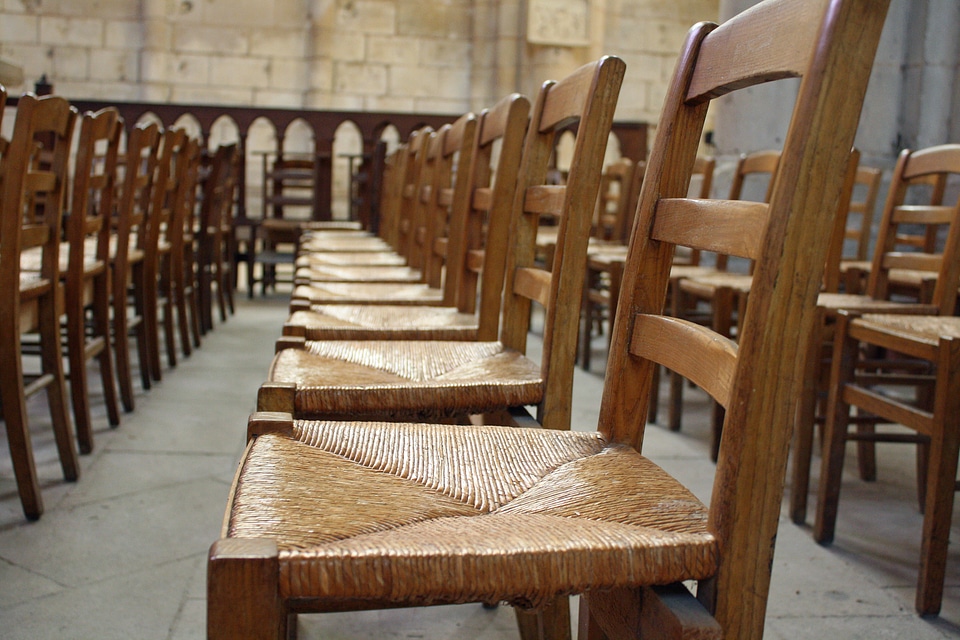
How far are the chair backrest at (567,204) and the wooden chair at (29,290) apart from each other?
114 centimetres

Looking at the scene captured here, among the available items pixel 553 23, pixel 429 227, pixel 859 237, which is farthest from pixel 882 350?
pixel 553 23

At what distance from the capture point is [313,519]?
2.98 ft

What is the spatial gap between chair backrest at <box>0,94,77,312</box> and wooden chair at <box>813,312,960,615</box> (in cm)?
188

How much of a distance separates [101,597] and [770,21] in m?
1.51

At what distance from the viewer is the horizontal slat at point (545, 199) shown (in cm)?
155

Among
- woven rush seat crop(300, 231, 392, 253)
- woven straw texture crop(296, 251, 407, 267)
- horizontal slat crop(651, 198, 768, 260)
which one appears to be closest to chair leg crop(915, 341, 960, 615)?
horizontal slat crop(651, 198, 768, 260)

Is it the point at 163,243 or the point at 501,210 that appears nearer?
the point at 501,210

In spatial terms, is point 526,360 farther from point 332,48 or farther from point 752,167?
point 332,48

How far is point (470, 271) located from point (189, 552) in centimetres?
94

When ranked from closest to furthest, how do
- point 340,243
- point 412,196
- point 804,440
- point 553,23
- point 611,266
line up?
point 804,440
point 611,266
point 412,196
point 340,243
point 553,23

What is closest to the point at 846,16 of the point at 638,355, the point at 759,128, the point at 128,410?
the point at 638,355

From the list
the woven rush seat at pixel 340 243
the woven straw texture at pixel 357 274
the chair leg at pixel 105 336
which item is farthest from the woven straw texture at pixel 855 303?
the woven rush seat at pixel 340 243

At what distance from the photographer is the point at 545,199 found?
1622 millimetres

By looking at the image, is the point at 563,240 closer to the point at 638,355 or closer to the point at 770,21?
the point at 638,355
